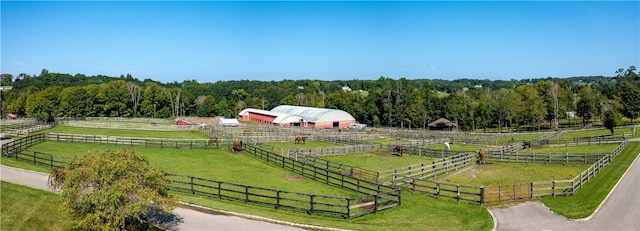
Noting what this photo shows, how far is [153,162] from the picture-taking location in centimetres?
3244

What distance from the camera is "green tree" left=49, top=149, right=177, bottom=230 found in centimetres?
1364

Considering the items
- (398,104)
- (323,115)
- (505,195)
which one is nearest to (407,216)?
(505,195)

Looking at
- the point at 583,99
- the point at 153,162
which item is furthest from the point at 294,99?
the point at 153,162

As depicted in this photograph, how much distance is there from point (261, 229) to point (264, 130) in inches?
1869

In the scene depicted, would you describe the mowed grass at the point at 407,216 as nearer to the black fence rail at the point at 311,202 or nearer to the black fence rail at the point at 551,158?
the black fence rail at the point at 311,202

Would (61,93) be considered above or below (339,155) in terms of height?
above

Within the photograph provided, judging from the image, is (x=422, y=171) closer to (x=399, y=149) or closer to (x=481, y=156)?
(x=481, y=156)

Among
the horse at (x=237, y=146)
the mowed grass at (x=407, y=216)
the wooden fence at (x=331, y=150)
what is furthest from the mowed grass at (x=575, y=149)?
the horse at (x=237, y=146)

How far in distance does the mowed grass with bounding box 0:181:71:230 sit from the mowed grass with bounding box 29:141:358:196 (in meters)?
9.07

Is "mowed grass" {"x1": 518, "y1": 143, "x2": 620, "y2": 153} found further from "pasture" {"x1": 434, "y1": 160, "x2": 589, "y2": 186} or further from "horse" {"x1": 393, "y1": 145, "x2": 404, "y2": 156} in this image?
"horse" {"x1": 393, "y1": 145, "x2": 404, "y2": 156}

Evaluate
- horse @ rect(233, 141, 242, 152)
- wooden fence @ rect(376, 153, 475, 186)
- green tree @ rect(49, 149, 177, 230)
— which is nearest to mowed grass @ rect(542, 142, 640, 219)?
wooden fence @ rect(376, 153, 475, 186)

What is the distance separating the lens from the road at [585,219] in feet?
54.6

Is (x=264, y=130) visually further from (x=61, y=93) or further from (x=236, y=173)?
(x=61, y=93)

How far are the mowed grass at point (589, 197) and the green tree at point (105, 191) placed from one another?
16233mm
